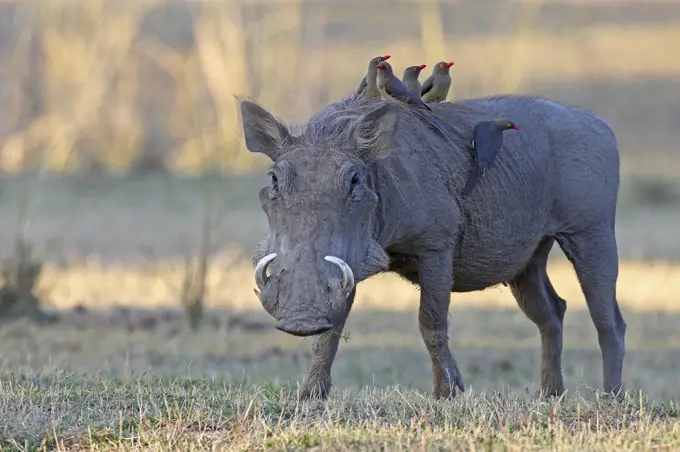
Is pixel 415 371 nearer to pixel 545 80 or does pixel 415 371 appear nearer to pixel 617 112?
pixel 617 112

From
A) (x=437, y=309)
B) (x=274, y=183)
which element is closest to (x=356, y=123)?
(x=274, y=183)

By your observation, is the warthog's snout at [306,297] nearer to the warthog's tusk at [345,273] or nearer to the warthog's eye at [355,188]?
the warthog's tusk at [345,273]

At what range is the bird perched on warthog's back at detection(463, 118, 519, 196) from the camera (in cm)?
805

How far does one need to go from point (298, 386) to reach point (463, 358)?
4.31m

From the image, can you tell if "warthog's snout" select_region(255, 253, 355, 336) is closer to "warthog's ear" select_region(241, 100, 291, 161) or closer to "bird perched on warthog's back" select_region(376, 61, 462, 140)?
"warthog's ear" select_region(241, 100, 291, 161)

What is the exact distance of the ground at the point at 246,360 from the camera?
6.07 metres

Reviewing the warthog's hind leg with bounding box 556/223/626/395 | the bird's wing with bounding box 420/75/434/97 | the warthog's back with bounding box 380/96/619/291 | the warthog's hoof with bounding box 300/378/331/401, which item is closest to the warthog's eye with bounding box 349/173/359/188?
the warthog's back with bounding box 380/96/619/291

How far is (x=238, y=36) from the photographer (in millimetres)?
20188

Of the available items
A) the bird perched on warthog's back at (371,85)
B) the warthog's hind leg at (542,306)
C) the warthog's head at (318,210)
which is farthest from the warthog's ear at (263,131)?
the warthog's hind leg at (542,306)

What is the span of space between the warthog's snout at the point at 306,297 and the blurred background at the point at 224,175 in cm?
228

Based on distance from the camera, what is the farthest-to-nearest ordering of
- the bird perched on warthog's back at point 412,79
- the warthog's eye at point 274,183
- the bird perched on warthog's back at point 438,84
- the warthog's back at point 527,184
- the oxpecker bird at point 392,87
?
the bird perched on warthog's back at point 438,84 → the bird perched on warthog's back at point 412,79 → the warthog's back at point 527,184 → the oxpecker bird at point 392,87 → the warthog's eye at point 274,183

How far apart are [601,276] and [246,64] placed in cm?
1070

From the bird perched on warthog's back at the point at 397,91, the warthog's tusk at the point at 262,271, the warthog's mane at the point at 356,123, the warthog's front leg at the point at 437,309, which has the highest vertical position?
the bird perched on warthog's back at the point at 397,91

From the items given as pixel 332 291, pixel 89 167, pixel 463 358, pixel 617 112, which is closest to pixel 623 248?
pixel 463 358
